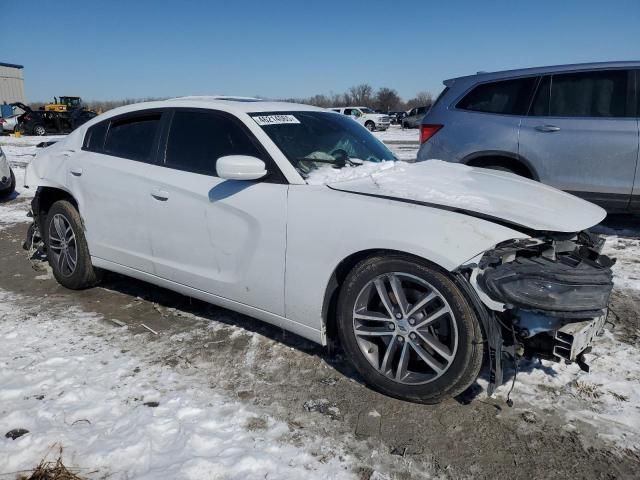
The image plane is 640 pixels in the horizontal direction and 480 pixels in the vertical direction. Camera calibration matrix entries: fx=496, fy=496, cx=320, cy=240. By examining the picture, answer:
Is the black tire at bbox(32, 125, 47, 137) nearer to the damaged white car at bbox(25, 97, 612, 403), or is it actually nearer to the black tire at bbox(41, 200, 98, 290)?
the black tire at bbox(41, 200, 98, 290)

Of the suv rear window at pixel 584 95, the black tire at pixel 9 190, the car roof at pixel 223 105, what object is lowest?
the black tire at pixel 9 190

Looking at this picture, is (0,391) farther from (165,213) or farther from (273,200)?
(273,200)

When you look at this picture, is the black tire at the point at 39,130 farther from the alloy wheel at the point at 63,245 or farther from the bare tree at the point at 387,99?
the bare tree at the point at 387,99

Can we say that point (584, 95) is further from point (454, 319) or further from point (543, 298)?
point (454, 319)

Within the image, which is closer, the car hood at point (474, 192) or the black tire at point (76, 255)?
the car hood at point (474, 192)

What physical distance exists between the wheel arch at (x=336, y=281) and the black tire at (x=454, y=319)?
30 mm

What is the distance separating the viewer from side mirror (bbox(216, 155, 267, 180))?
2926mm

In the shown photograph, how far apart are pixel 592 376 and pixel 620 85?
3.62 metres

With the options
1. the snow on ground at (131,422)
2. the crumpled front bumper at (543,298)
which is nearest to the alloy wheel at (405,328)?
the crumpled front bumper at (543,298)

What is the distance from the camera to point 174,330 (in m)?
3.62

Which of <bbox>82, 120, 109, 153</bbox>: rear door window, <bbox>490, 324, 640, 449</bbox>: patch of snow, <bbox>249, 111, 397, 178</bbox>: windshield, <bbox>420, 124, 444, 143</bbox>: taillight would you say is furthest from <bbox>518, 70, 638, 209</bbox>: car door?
<bbox>82, 120, 109, 153</bbox>: rear door window

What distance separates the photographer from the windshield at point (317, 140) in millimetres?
3193

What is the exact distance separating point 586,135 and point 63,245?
5.21 metres

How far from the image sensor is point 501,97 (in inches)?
221
